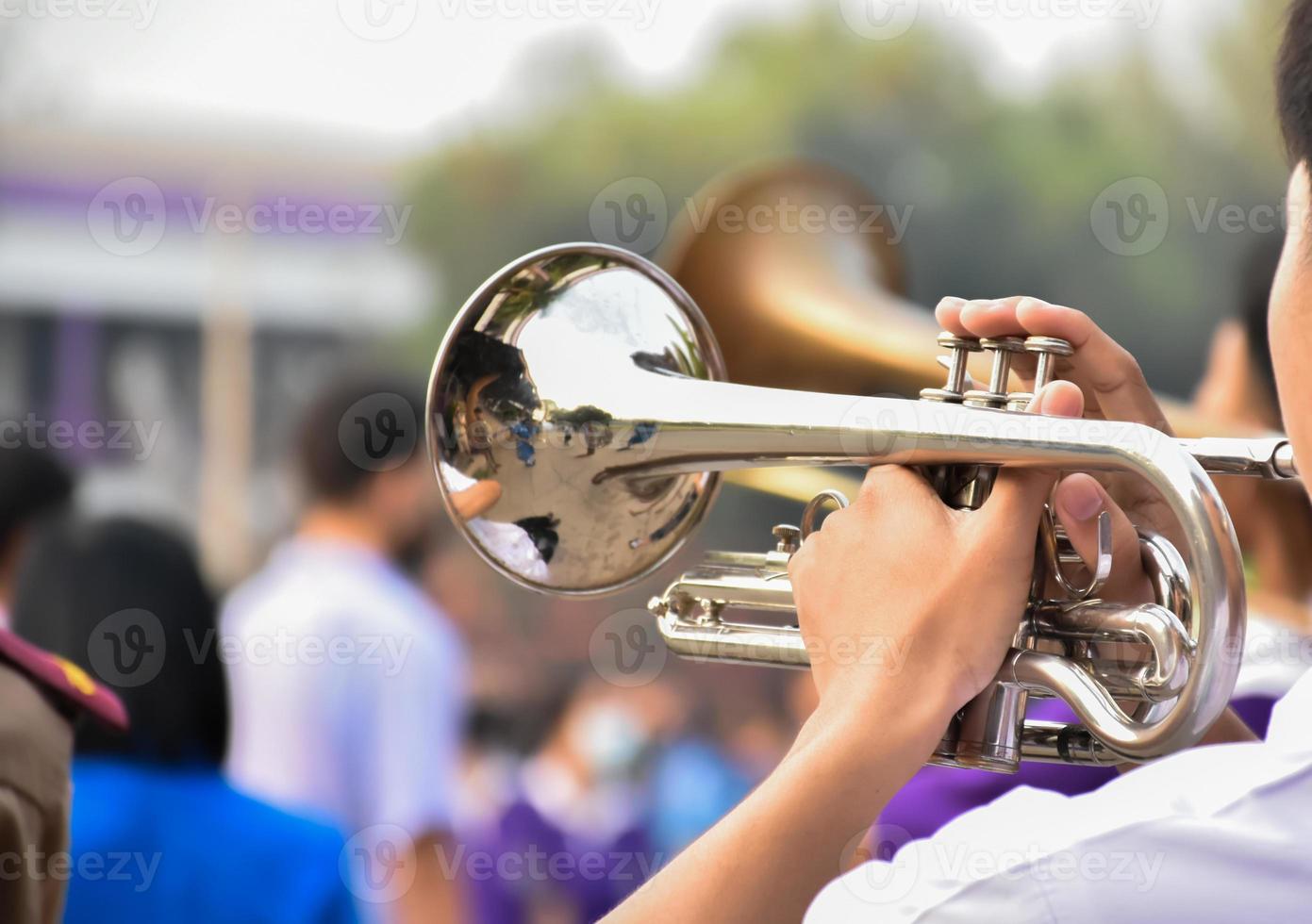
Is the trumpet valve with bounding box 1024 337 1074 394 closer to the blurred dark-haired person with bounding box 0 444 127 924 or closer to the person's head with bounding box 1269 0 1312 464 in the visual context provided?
the person's head with bounding box 1269 0 1312 464

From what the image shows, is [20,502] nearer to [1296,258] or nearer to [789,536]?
[789,536]

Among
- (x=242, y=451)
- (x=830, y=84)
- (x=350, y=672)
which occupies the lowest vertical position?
(x=242, y=451)

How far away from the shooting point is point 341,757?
3.52m

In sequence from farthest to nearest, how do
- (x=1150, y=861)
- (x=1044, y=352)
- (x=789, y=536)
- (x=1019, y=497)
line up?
(x=789, y=536) → (x=1044, y=352) → (x=1019, y=497) → (x=1150, y=861)

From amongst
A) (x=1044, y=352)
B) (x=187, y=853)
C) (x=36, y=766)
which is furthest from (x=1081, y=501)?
(x=187, y=853)

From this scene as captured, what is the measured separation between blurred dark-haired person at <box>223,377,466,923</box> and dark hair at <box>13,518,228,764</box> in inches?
35.5

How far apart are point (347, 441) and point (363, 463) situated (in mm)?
76

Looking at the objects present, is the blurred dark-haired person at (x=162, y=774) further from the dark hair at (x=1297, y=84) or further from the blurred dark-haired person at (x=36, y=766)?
the dark hair at (x=1297, y=84)

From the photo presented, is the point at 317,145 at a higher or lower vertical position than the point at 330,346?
higher

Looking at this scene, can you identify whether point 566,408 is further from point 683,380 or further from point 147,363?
point 147,363

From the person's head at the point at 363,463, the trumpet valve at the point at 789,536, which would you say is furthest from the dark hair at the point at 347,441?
the trumpet valve at the point at 789,536

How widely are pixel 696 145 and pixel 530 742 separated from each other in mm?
8848

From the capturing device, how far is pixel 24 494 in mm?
3119

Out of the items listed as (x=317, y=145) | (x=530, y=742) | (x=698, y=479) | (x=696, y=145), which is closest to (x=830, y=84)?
(x=696, y=145)
